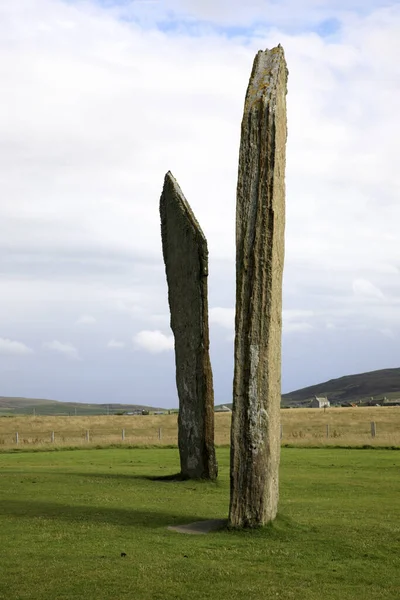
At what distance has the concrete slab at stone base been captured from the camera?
11.1m

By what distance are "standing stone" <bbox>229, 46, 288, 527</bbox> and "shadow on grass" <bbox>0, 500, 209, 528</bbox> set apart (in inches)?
59.3

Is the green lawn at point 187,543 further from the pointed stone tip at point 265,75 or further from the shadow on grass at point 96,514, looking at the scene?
the pointed stone tip at point 265,75

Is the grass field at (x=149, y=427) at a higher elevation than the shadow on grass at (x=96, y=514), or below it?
higher

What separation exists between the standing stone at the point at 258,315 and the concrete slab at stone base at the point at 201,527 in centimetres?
37

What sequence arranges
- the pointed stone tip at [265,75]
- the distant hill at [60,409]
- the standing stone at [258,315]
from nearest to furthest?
1. the standing stone at [258,315]
2. the pointed stone tip at [265,75]
3. the distant hill at [60,409]

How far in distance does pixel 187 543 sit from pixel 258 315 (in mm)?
3001

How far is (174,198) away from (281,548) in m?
10.1

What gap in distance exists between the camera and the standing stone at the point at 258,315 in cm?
1081

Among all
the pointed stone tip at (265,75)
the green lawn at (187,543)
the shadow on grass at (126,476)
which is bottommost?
the green lawn at (187,543)

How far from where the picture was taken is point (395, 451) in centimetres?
2578

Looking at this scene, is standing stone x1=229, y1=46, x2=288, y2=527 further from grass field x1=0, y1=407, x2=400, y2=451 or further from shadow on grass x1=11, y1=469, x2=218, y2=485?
grass field x1=0, y1=407, x2=400, y2=451

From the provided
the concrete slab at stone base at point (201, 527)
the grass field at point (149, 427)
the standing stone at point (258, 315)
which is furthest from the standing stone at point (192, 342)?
the grass field at point (149, 427)

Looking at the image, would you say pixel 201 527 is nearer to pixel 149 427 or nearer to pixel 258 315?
pixel 258 315

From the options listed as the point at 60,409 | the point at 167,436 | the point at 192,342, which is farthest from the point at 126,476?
the point at 60,409
